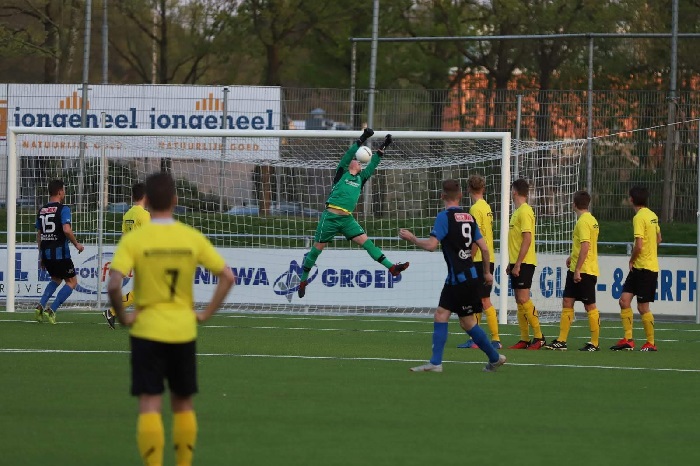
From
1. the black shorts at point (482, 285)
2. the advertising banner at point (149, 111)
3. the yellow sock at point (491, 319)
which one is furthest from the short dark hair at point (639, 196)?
the advertising banner at point (149, 111)

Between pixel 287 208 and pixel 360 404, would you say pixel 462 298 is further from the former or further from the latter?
pixel 287 208

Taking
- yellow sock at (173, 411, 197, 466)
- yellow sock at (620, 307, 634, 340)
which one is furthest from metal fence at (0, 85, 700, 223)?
yellow sock at (173, 411, 197, 466)

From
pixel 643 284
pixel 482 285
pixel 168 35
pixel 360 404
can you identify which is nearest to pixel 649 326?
pixel 643 284

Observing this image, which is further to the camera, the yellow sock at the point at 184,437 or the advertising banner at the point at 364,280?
the advertising banner at the point at 364,280

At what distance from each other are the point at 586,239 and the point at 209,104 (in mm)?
17256

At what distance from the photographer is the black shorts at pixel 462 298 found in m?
11.9

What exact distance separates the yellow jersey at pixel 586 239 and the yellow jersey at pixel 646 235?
23.3 inches

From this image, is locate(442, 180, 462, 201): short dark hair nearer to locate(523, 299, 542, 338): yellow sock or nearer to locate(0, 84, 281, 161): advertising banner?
locate(523, 299, 542, 338): yellow sock

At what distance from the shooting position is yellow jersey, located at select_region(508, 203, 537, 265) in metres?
15.1

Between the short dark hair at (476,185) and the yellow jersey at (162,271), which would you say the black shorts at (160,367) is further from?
the short dark hair at (476,185)

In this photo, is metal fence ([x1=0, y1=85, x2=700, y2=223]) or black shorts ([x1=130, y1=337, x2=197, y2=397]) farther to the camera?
metal fence ([x1=0, y1=85, x2=700, y2=223])

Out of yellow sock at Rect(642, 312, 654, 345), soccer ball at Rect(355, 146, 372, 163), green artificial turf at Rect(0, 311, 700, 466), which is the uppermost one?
soccer ball at Rect(355, 146, 372, 163)

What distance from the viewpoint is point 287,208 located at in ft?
76.1

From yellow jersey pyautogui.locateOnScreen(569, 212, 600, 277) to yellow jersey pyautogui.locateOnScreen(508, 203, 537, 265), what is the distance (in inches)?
22.2
